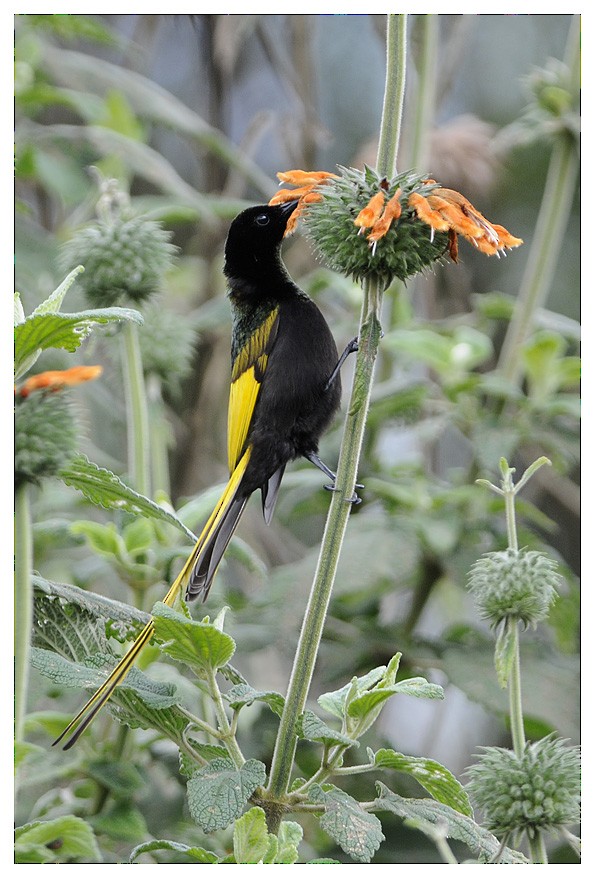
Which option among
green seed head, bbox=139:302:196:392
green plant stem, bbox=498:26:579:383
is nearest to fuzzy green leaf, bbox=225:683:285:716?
green seed head, bbox=139:302:196:392

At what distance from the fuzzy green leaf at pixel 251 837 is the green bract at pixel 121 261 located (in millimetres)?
636

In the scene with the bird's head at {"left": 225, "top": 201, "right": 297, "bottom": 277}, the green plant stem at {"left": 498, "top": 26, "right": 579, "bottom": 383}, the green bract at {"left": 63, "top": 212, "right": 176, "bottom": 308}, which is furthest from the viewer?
the green plant stem at {"left": 498, "top": 26, "right": 579, "bottom": 383}

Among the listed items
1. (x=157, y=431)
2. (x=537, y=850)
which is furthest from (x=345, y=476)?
(x=157, y=431)

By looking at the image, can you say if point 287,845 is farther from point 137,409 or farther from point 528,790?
point 137,409

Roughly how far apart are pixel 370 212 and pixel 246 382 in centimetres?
51

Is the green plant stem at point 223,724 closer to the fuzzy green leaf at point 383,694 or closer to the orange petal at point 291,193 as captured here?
the fuzzy green leaf at point 383,694

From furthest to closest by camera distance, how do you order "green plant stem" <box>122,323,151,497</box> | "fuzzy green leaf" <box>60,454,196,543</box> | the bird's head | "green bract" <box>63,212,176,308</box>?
1. the bird's head
2. "green bract" <box>63,212,176,308</box>
3. "green plant stem" <box>122,323,151,497</box>
4. "fuzzy green leaf" <box>60,454,196,543</box>

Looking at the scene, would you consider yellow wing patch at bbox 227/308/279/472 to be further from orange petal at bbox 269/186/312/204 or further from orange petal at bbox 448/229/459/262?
orange petal at bbox 448/229/459/262

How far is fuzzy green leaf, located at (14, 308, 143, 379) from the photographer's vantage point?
2.20 feet

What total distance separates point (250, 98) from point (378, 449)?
44.4 inches

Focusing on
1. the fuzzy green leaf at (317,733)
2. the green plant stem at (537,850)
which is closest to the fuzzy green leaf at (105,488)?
the fuzzy green leaf at (317,733)

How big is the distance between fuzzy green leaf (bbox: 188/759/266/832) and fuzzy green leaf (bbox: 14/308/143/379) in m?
0.31

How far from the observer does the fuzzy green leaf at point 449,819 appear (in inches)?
29.4

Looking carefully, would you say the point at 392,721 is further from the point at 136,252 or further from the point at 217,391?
the point at 136,252
